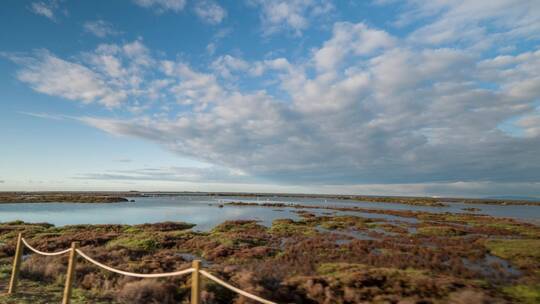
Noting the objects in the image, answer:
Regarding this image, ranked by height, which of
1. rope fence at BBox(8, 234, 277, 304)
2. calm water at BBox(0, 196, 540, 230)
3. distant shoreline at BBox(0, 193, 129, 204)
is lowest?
calm water at BBox(0, 196, 540, 230)

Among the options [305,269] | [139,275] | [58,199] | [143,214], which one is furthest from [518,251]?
[58,199]

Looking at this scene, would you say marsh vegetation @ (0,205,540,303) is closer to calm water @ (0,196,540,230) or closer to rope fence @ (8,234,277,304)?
rope fence @ (8,234,277,304)

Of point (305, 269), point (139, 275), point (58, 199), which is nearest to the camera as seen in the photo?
point (139, 275)

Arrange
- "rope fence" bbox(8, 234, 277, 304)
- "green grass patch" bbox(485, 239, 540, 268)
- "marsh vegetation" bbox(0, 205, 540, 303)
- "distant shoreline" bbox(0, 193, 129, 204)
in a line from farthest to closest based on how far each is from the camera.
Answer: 1. "distant shoreline" bbox(0, 193, 129, 204)
2. "green grass patch" bbox(485, 239, 540, 268)
3. "marsh vegetation" bbox(0, 205, 540, 303)
4. "rope fence" bbox(8, 234, 277, 304)

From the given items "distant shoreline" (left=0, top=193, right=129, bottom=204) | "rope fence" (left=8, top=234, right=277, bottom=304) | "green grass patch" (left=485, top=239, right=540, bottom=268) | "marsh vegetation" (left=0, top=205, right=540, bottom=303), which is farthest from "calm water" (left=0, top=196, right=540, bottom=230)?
"rope fence" (left=8, top=234, right=277, bottom=304)

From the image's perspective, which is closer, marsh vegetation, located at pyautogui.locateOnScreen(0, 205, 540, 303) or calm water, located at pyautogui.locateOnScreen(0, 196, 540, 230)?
marsh vegetation, located at pyautogui.locateOnScreen(0, 205, 540, 303)

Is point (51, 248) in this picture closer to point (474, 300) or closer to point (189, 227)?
point (189, 227)

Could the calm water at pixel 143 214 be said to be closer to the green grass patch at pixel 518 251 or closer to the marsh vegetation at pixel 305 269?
the marsh vegetation at pixel 305 269

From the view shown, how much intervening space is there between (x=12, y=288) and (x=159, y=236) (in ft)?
64.2

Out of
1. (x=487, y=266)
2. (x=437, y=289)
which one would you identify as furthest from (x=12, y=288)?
(x=487, y=266)

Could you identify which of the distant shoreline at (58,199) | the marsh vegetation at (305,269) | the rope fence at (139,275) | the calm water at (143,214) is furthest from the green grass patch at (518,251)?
the distant shoreline at (58,199)

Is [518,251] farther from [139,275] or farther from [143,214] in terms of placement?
[143,214]

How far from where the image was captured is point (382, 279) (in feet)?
47.9

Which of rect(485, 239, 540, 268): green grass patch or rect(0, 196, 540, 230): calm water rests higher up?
rect(485, 239, 540, 268): green grass patch
